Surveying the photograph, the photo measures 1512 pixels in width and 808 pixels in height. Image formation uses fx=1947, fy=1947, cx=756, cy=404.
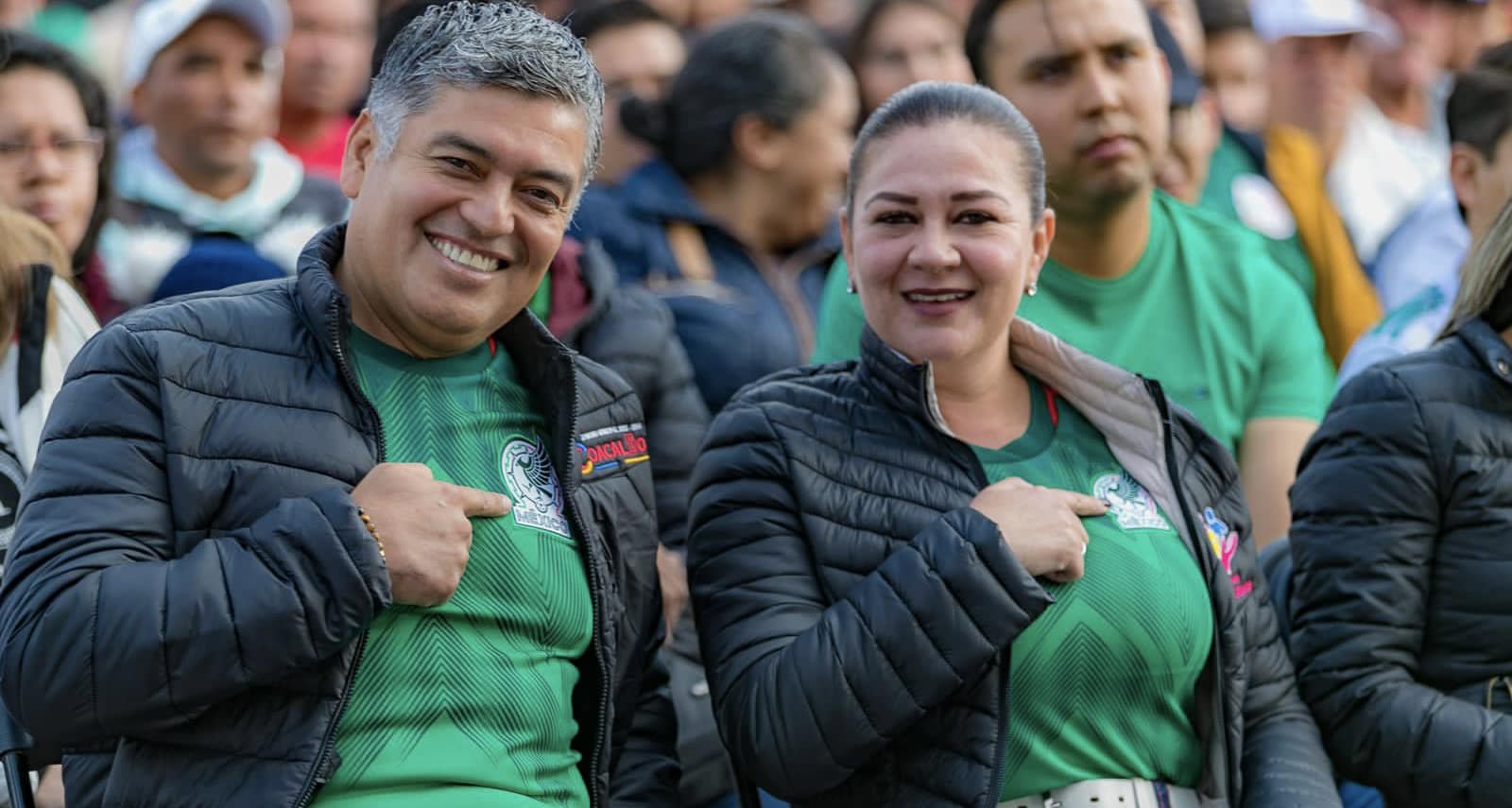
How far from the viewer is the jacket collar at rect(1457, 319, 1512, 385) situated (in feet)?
12.4

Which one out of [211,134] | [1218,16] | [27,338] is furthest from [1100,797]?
[1218,16]

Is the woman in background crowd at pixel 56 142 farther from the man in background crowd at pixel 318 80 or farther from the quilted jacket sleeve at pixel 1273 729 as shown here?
the quilted jacket sleeve at pixel 1273 729

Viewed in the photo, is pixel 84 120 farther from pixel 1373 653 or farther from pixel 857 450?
pixel 1373 653

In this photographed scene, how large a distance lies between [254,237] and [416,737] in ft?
9.56

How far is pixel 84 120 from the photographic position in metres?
4.79

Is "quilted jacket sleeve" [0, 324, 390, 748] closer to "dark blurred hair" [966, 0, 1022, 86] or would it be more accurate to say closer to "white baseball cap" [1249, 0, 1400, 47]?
"dark blurred hair" [966, 0, 1022, 86]

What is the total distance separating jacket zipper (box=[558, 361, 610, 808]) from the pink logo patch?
1162 millimetres

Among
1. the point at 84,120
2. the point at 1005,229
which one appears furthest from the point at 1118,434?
the point at 84,120

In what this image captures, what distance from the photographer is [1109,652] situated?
3410mm

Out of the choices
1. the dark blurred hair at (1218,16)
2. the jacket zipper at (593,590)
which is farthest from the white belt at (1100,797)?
the dark blurred hair at (1218,16)

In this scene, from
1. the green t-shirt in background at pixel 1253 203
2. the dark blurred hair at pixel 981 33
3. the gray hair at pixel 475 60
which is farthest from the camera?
the green t-shirt in background at pixel 1253 203

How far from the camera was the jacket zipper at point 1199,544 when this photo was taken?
3523 mm

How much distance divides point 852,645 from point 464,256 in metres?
0.90

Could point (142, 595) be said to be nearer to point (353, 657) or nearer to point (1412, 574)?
point (353, 657)
